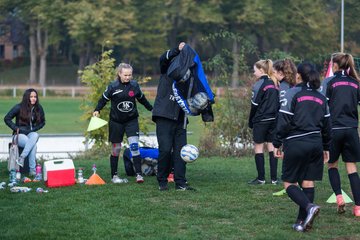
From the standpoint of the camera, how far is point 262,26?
203ft

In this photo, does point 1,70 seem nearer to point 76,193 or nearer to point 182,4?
point 182,4

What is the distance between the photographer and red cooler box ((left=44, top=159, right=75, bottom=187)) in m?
10.8

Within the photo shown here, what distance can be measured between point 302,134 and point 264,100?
314 cm

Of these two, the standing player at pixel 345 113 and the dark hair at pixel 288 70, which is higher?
the dark hair at pixel 288 70

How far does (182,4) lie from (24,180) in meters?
50.6

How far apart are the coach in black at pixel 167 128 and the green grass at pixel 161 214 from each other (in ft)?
1.00

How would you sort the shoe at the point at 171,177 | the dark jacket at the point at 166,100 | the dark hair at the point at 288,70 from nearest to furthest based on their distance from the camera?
the dark hair at the point at 288,70, the dark jacket at the point at 166,100, the shoe at the point at 171,177

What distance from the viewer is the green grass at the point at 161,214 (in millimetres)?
7621

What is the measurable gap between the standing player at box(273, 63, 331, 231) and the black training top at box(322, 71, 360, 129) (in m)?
0.86

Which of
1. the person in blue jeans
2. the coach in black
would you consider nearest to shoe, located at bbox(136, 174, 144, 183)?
the coach in black

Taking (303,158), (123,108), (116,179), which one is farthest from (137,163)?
(303,158)

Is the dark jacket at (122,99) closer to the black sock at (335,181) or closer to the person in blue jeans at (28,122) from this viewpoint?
the person in blue jeans at (28,122)

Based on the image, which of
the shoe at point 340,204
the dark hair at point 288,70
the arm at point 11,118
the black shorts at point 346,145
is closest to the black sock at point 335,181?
the shoe at point 340,204

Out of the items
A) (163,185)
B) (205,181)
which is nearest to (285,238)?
(163,185)
